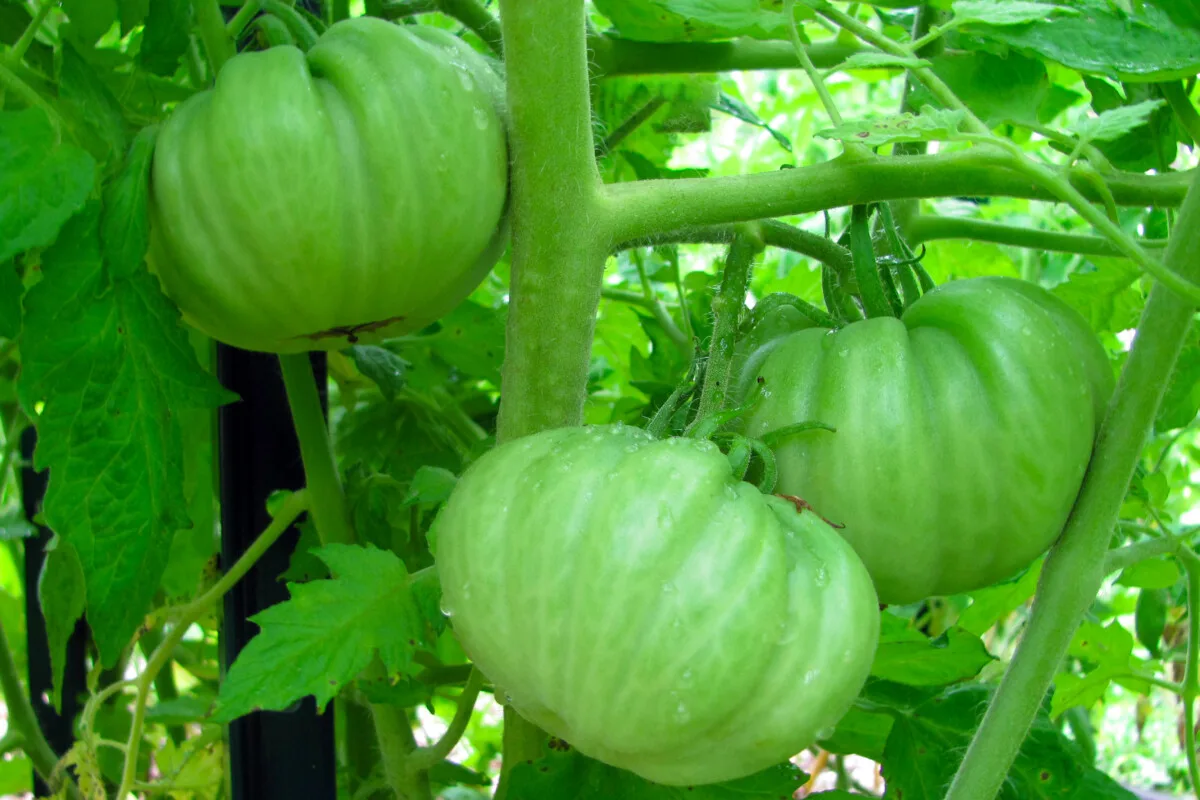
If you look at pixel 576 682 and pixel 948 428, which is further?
pixel 948 428

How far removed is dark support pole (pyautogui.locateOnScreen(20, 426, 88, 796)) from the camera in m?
1.46

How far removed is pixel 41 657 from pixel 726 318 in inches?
45.4

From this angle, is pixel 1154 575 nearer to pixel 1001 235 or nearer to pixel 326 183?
pixel 1001 235

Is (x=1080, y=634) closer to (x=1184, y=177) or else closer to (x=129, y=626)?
(x=1184, y=177)

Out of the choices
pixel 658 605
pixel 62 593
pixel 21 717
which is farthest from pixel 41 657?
pixel 658 605

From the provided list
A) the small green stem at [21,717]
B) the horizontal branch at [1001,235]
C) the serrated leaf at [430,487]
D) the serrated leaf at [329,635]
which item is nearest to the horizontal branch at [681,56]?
the horizontal branch at [1001,235]

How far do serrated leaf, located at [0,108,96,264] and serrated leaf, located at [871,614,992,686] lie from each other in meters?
0.62

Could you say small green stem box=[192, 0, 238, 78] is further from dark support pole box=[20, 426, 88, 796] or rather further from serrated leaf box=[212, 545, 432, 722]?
dark support pole box=[20, 426, 88, 796]

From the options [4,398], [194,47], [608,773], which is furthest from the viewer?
[4,398]

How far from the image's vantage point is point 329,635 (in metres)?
0.66

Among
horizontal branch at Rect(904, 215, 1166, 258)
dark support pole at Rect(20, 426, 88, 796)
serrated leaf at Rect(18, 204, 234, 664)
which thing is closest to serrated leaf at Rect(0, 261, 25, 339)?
serrated leaf at Rect(18, 204, 234, 664)

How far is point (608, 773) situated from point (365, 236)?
15.2 inches

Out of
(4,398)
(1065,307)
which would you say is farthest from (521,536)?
(4,398)

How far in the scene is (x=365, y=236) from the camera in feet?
2.30
